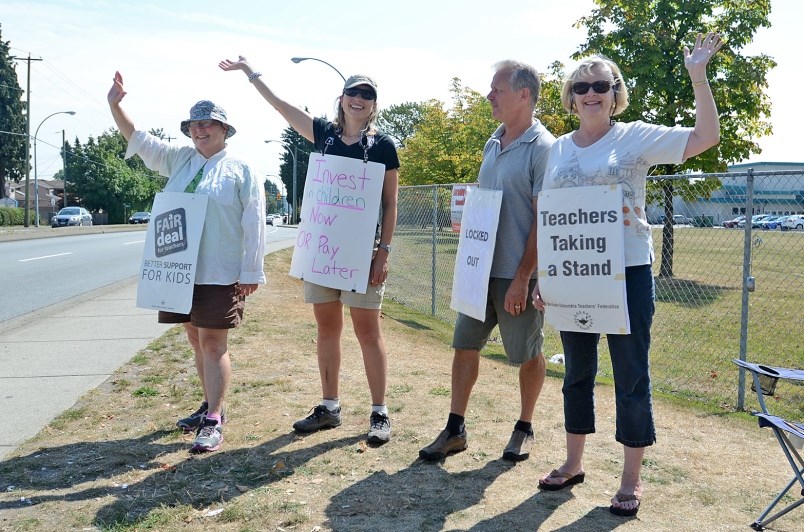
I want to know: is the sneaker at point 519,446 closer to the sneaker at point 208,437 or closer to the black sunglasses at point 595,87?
the sneaker at point 208,437

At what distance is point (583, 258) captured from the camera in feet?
10.9

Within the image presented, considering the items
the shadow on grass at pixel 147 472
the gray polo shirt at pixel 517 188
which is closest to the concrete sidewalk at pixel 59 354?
the shadow on grass at pixel 147 472

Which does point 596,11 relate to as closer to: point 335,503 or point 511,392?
point 511,392

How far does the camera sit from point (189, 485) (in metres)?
3.63

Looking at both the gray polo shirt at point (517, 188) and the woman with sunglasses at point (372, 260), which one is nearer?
the gray polo shirt at point (517, 188)

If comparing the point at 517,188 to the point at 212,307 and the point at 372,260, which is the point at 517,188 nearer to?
the point at 372,260

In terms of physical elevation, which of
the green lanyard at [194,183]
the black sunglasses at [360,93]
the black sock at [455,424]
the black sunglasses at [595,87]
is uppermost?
the black sunglasses at [360,93]

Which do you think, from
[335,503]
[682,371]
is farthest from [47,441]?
[682,371]

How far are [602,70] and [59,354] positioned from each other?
5.46 m

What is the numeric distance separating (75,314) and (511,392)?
6.10 m

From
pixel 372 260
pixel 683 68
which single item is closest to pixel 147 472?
pixel 372 260

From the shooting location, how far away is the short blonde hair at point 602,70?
3318 mm

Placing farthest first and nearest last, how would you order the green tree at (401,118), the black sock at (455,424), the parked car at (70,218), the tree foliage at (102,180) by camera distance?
the green tree at (401,118) → the tree foliage at (102,180) → the parked car at (70,218) → the black sock at (455,424)

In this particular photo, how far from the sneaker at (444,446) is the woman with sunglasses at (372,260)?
35cm
